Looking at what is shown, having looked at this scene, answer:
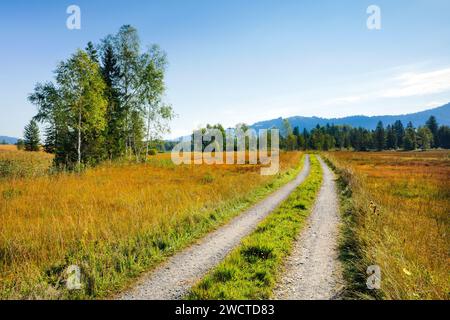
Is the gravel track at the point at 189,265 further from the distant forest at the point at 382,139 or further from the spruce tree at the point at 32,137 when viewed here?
the distant forest at the point at 382,139

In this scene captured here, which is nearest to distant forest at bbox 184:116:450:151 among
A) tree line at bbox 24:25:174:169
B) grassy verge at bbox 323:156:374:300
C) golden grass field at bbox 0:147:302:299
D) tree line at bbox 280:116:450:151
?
tree line at bbox 280:116:450:151

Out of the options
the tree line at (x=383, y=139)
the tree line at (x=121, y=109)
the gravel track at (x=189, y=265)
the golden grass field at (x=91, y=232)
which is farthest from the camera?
the tree line at (x=383, y=139)

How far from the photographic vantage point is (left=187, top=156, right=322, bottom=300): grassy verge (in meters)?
4.89

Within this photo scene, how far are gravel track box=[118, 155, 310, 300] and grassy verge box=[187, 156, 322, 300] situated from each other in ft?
1.09

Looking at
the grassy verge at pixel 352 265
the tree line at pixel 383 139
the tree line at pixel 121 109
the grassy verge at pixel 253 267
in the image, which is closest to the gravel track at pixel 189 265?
the grassy verge at pixel 253 267

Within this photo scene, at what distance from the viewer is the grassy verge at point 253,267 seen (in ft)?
16.1

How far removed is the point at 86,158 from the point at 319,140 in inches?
4184

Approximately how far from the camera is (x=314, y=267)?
620 centimetres

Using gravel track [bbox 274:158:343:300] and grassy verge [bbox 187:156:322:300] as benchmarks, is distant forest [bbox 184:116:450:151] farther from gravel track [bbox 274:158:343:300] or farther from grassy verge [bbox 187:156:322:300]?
grassy verge [bbox 187:156:322:300]

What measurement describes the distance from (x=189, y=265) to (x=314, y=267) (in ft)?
9.78

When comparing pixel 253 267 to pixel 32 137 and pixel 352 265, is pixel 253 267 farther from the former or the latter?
pixel 32 137

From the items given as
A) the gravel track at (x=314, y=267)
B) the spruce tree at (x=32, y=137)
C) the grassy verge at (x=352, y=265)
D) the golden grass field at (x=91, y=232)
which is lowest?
the gravel track at (x=314, y=267)

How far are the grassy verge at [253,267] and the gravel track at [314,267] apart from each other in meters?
0.25
